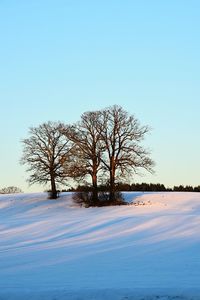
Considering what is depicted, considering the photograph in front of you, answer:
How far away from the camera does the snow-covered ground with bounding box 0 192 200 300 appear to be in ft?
40.5

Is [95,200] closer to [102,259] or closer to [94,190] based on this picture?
[94,190]

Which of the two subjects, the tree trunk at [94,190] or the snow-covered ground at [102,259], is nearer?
the snow-covered ground at [102,259]

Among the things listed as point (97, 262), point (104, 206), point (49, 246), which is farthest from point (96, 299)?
point (104, 206)

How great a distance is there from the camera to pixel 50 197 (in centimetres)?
5616

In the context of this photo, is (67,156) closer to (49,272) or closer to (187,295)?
(49,272)

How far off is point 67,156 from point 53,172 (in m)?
2.54

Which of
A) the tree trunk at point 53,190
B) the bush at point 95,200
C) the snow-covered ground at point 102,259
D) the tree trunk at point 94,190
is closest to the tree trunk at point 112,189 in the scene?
the bush at point 95,200

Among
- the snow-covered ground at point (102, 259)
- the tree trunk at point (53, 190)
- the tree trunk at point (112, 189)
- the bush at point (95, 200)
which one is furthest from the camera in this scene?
the tree trunk at point (53, 190)

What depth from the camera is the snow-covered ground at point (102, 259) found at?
12352 mm

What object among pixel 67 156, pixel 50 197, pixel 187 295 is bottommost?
pixel 187 295

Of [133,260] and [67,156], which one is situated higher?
[67,156]

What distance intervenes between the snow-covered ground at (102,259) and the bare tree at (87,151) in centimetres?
1672

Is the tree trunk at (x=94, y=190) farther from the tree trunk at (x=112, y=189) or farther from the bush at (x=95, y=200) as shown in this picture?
the tree trunk at (x=112, y=189)

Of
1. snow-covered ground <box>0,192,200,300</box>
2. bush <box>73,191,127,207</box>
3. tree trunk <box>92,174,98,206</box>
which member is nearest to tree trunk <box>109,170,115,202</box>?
bush <box>73,191,127,207</box>
